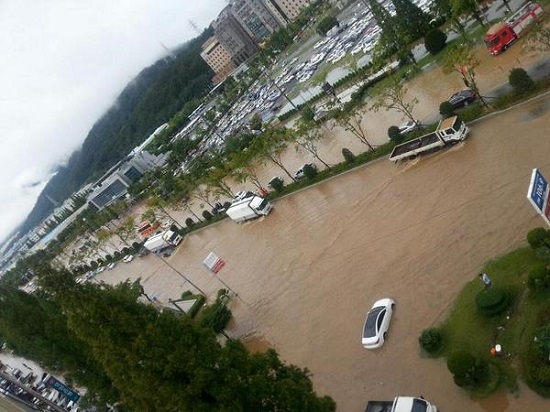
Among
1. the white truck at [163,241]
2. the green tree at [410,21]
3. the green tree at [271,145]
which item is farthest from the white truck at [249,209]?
the green tree at [410,21]

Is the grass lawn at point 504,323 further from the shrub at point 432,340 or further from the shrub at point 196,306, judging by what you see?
the shrub at point 196,306

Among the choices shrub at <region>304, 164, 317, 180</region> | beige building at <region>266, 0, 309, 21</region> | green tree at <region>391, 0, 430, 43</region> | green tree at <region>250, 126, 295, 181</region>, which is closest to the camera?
shrub at <region>304, 164, 317, 180</region>

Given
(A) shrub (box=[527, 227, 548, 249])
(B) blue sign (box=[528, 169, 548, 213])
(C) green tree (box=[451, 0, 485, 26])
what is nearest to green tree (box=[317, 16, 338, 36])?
(C) green tree (box=[451, 0, 485, 26])

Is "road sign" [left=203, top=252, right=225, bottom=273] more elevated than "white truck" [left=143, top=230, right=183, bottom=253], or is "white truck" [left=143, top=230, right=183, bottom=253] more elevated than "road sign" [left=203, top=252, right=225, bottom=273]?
"road sign" [left=203, top=252, right=225, bottom=273]

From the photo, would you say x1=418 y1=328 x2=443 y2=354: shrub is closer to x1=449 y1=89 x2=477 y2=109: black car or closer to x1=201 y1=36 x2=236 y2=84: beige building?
x1=449 y1=89 x2=477 y2=109: black car

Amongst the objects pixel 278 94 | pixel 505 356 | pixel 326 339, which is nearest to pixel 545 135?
pixel 505 356

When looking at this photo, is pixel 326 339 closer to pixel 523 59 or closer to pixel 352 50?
pixel 523 59

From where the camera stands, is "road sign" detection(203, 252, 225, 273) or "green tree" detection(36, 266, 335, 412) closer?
"green tree" detection(36, 266, 335, 412)

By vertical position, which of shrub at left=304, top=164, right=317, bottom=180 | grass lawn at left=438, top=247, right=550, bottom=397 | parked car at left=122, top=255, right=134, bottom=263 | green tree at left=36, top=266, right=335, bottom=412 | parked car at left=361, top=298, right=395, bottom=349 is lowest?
grass lawn at left=438, top=247, right=550, bottom=397
